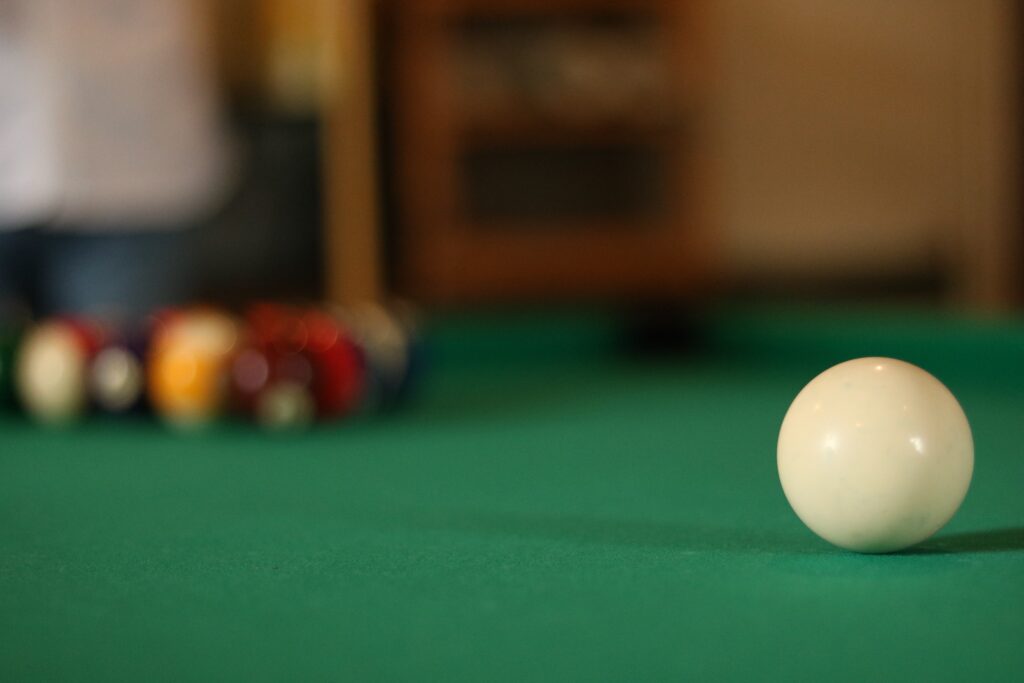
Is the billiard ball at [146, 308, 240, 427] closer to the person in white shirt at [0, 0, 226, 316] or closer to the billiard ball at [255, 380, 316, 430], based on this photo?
the billiard ball at [255, 380, 316, 430]

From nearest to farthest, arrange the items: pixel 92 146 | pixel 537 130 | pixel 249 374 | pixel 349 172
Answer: pixel 249 374 → pixel 92 146 → pixel 349 172 → pixel 537 130

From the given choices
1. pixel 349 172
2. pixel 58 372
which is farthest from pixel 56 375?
pixel 349 172

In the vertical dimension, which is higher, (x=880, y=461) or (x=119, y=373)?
(x=880, y=461)

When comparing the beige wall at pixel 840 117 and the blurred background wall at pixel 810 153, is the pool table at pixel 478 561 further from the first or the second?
the beige wall at pixel 840 117

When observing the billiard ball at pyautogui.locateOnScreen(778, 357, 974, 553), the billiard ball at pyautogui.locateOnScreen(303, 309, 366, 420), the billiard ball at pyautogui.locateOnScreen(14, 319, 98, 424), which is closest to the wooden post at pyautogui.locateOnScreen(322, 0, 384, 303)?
the billiard ball at pyautogui.locateOnScreen(14, 319, 98, 424)

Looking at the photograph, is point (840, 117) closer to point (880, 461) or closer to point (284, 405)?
point (284, 405)

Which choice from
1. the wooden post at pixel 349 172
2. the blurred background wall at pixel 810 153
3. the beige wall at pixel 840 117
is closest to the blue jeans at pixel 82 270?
the wooden post at pixel 349 172

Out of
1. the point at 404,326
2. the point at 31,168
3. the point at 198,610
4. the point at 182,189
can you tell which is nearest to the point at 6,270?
the point at 31,168
